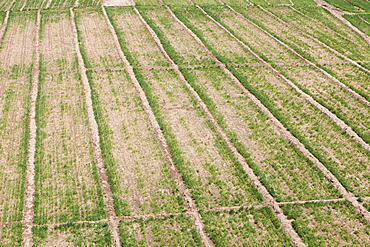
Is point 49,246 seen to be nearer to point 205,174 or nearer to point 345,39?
point 205,174

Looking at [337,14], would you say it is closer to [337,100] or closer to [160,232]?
[337,100]

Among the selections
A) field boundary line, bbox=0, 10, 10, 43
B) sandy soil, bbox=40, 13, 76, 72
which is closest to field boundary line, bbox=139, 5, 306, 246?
sandy soil, bbox=40, 13, 76, 72

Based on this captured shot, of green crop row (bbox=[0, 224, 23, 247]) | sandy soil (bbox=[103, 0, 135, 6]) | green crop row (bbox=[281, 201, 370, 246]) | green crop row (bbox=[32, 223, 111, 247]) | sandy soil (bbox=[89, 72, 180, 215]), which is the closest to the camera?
green crop row (bbox=[0, 224, 23, 247])

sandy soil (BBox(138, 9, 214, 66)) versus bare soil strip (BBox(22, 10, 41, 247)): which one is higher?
sandy soil (BBox(138, 9, 214, 66))

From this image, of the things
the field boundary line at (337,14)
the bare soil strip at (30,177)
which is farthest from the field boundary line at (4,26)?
the field boundary line at (337,14)

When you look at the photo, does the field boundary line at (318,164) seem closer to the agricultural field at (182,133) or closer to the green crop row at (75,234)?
the agricultural field at (182,133)

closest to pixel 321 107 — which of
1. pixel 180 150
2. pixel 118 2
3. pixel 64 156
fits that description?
pixel 180 150

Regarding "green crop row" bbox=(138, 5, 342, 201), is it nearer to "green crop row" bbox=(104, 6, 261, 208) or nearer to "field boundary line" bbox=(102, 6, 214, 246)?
"green crop row" bbox=(104, 6, 261, 208)

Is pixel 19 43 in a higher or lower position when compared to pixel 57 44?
lower

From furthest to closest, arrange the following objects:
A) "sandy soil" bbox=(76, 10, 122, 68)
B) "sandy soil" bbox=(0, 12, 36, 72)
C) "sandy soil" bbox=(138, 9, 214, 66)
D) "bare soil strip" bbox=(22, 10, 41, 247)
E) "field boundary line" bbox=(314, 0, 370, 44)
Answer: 1. "field boundary line" bbox=(314, 0, 370, 44)
2. "sandy soil" bbox=(138, 9, 214, 66)
3. "sandy soil" bbox=(76, 10, 122, 68)
4. "sandy soil" bbox=(0, 12, 36, 72)
5. "bare soil strip" bbox=(22, 10, 41, 247)

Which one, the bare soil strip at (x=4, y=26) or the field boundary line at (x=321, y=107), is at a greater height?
the field boundary line at (x=321, y=107)
